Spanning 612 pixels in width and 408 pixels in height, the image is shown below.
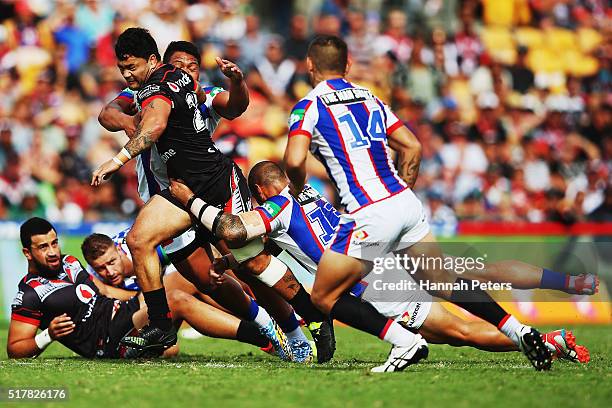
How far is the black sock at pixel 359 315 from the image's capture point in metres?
7.61

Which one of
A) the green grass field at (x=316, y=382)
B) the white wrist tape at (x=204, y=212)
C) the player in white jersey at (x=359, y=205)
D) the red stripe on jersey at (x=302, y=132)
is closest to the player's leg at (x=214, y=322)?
the green grass field at (x=316, y=382)

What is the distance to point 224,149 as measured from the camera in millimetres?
13922

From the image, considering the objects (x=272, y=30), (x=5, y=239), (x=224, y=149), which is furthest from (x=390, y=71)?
(x=5, y=239)

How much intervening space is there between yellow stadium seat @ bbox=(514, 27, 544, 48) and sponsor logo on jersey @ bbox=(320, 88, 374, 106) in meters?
15.6

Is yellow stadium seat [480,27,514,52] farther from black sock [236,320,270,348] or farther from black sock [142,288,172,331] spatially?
black sock [142,288,172,331]

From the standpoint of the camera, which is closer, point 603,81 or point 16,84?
point 16,84

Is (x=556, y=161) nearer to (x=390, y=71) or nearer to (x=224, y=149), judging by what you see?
(x=390, y=71)

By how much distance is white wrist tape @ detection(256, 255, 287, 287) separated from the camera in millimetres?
8812

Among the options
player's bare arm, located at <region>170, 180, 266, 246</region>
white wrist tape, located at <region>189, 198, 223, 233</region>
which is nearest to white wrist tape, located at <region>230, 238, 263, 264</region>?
player's bare arm, located at <region>170, 180, 266, 246</region>

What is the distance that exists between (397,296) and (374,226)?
1271mm

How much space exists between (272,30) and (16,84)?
19.6 ft

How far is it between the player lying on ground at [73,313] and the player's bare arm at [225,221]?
116cm

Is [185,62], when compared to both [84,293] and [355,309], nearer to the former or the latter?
[84,293]

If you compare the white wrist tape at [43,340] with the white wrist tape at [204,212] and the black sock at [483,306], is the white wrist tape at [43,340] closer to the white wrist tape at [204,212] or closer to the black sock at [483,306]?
the white wrist tape at [204,212]
